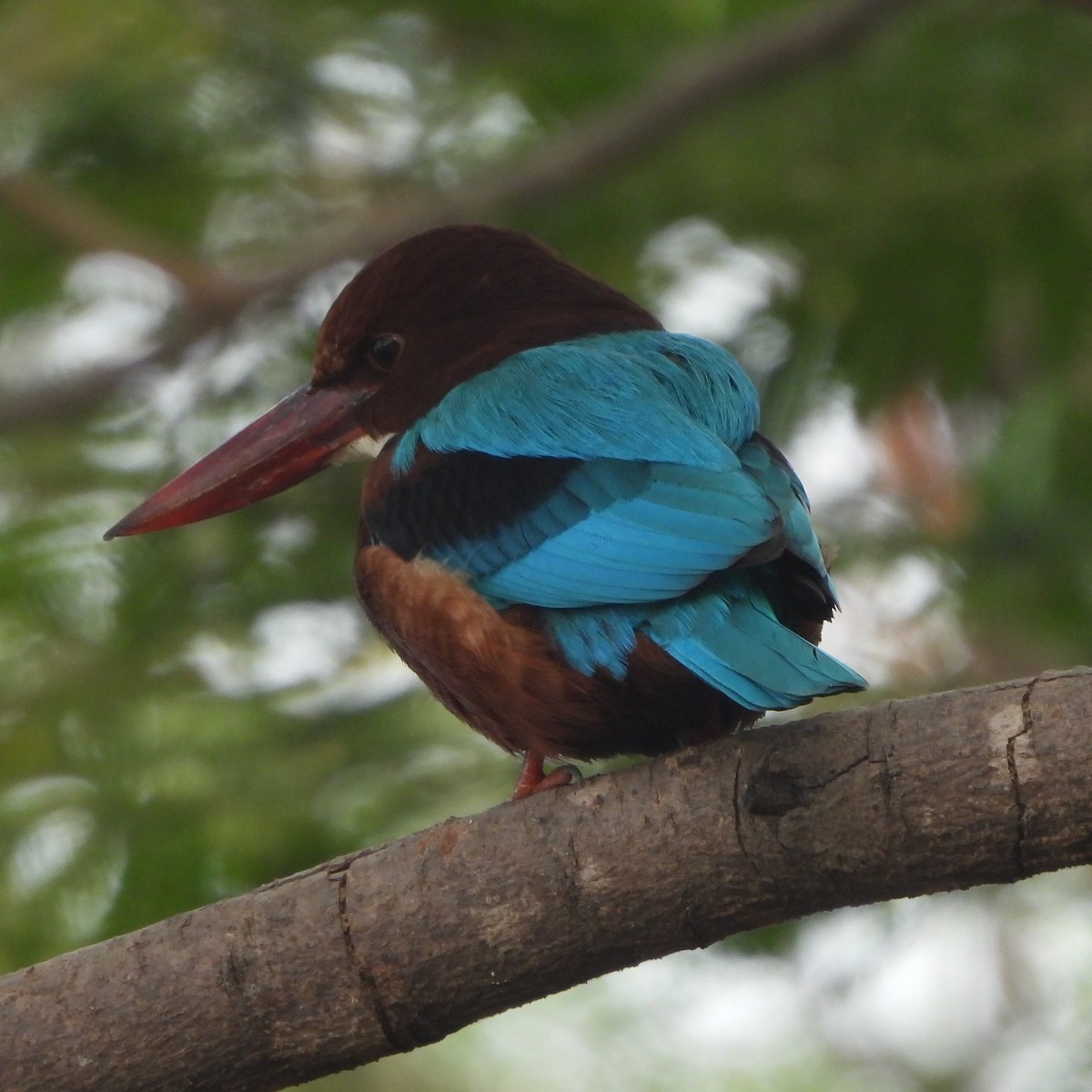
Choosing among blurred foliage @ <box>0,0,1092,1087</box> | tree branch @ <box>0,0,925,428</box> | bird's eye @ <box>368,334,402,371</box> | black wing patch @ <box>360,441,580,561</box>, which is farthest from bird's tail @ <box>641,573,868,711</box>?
tree branch @ <box>0,0,925,428</box>

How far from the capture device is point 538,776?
344 centimetres

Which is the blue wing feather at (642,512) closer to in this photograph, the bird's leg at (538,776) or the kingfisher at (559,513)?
the kingfisher at (559,513)

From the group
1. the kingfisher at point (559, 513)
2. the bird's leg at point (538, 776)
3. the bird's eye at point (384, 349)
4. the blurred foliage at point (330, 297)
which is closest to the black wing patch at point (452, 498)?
the kingfisher at point (559, 513)

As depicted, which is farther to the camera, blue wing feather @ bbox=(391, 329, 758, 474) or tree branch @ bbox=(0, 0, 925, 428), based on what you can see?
tree branch @ bbox=(0, 0, 925, 428)

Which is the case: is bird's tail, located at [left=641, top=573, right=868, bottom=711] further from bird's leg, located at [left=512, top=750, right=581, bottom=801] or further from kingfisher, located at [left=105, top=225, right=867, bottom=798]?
bird's leg, located at [left=512, top=750, right=581, bottom=801]

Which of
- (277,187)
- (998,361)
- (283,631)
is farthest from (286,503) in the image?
(998,361)

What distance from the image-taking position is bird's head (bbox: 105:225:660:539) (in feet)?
13.4

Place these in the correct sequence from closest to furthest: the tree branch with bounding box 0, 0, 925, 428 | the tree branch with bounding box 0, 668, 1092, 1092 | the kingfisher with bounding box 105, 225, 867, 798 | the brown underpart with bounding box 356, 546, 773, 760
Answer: the tree branch with bounding box 0, 668, 1092, 1092
the kingfisher with bounding box 105, 225, 867, 798
the brown underpart with bounding box 356, 546, 773, 760
the tree branch with bounding box 0, 0, 925, 428

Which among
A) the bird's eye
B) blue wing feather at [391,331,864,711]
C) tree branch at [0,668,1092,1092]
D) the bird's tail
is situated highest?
the bird's eye

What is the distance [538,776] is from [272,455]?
1.19 metres

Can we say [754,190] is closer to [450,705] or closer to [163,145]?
[163,145]

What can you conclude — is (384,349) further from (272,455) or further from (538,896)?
(538,896)

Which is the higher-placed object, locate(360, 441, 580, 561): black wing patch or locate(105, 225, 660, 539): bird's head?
locate(105, 225, 660, 539): bird's head

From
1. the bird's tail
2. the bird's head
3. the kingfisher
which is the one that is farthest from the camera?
the bird's head
